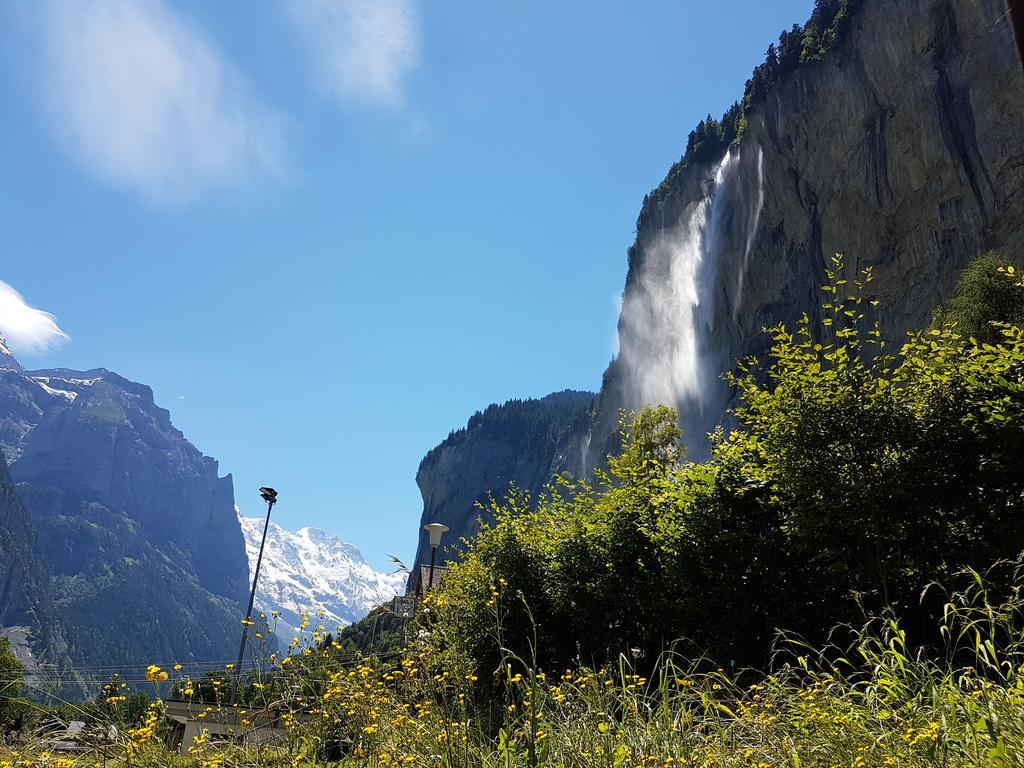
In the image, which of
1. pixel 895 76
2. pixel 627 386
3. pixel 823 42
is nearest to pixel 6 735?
pixel 895 76

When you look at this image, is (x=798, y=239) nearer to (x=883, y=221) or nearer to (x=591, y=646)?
(x=883, y=221)

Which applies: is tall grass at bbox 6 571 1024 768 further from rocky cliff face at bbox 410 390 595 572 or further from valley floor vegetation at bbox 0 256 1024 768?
rocky cliff face at bbox 410 390 595 572

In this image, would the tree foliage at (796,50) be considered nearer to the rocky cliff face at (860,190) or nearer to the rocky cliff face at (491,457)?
the rocky cliff face at (860,190)

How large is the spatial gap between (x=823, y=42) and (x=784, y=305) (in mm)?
24861

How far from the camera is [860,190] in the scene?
181ft

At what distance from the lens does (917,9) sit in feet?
173

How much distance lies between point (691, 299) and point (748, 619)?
79320mm

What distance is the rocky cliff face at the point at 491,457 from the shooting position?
16450cm

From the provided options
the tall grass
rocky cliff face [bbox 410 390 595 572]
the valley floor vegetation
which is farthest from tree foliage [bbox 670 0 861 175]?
rocky cliff face [bbox 410 390 595 572]

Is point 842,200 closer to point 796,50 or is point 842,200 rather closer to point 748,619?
point 796,50

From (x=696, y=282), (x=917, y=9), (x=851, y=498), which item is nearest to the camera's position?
(x=851, y=498)

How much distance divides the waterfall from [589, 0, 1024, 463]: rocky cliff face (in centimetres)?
26

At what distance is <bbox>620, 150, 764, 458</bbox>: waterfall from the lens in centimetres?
7356

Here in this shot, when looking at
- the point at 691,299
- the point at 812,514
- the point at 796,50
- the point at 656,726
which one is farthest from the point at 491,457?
the point at 656,726
